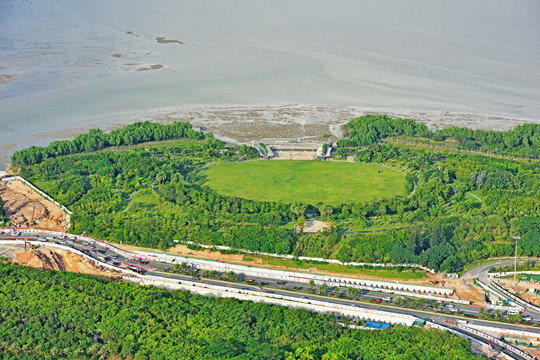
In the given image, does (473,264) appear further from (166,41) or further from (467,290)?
(166,41)

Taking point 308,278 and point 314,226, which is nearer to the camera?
point 308,278

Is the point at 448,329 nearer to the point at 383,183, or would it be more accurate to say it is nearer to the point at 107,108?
the point at 383,183

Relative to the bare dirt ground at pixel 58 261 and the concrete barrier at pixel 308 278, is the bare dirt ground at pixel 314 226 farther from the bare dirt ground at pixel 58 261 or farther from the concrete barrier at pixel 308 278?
the bare dirt ground at pixel 58 261

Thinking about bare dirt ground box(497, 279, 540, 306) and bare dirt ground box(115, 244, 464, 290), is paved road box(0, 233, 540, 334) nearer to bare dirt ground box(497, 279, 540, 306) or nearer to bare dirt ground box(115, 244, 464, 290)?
bare dirt ground box(115, 244, 464, 290)

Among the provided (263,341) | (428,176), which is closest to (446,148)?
(428,176)

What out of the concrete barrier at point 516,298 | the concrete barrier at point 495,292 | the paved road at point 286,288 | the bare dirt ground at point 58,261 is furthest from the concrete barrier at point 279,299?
the concrete barrier at point 516,298

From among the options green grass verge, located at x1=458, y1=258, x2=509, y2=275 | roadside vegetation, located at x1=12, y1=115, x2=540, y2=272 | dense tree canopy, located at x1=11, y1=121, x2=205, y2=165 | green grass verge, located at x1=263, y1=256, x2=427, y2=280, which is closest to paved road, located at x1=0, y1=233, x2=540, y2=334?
A: roadside vegetation, located at x1=12, y1=115, x2=540, y2=272

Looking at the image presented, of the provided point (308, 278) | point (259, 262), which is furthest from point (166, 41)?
point (308, 278)
